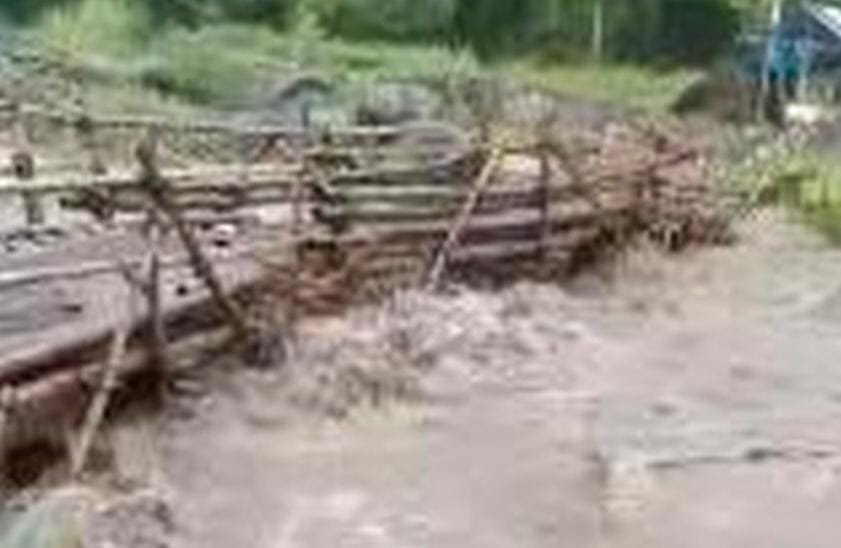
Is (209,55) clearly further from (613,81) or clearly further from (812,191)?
(812,191)

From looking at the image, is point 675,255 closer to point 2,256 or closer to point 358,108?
point 2,256

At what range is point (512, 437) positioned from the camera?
10148mm

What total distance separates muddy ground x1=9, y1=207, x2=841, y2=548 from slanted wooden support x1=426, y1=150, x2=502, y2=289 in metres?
0.14

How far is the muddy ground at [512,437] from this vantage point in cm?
873

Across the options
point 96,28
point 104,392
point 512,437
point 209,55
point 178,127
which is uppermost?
point 178,127

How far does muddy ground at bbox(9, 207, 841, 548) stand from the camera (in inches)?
344

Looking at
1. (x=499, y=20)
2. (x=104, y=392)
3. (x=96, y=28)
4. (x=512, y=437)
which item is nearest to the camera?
(x=104, y=392)

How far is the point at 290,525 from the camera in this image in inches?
340

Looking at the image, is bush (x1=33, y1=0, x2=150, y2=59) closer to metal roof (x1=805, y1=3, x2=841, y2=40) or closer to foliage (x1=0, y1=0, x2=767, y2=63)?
foliage (x1=0, y1=0, x2=767, y2=63)

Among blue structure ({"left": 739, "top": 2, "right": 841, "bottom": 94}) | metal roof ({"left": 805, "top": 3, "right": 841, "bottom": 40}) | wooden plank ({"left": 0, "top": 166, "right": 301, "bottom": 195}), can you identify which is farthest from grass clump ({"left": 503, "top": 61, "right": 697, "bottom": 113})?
wooden plank ({"left": 0, "top": 166, "right": 301, "bottom": 195})

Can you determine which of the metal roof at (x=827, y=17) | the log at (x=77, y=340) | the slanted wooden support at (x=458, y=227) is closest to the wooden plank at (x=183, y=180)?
the log at (x=77, y=340)

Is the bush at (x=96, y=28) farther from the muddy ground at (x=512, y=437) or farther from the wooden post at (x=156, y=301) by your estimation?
the wooden post at (x=156, y=301)

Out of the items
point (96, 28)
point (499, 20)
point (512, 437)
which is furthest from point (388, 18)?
point (512, 437)

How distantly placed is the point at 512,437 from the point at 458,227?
8.00 feet
